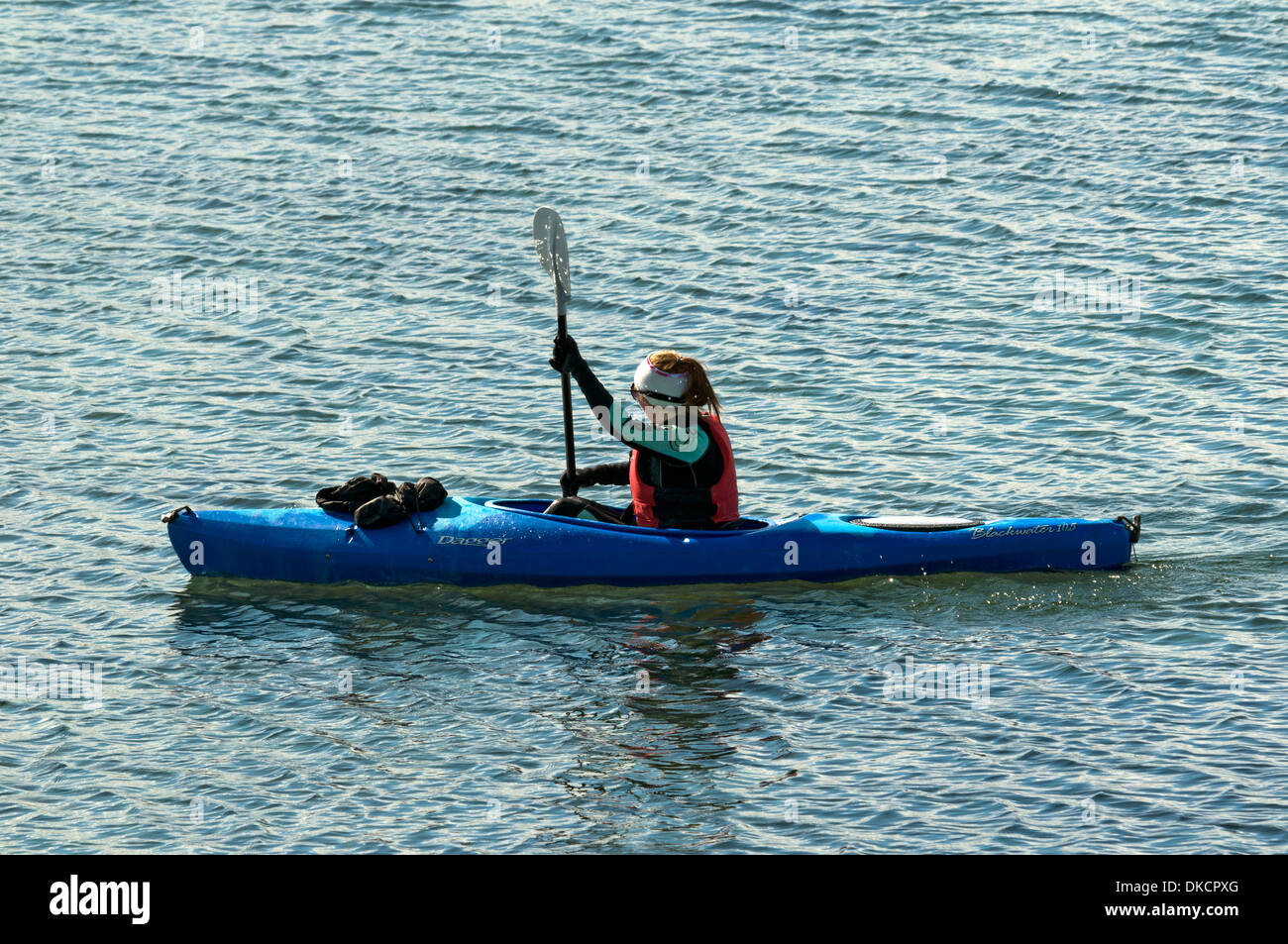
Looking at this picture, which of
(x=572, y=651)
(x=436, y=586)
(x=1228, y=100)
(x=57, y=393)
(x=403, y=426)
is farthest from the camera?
(x=1228, y=100)

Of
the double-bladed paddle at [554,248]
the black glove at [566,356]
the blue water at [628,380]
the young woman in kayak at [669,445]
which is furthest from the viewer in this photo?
the double-bladed paddle at [554,248]

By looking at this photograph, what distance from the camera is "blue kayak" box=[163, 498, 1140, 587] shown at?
989 cm

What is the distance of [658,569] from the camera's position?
9922 mm

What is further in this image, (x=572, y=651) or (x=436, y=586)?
(x=436, y=586)

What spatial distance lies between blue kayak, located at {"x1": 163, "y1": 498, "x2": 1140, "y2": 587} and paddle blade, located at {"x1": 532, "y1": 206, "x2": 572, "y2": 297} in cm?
147

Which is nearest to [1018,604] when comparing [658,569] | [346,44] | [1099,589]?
[1099,589]

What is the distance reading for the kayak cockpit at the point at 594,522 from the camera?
994 cm

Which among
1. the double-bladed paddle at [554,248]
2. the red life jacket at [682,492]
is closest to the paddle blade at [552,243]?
the double-bladed paddle at [554,248]

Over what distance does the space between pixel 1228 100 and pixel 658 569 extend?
10847mm

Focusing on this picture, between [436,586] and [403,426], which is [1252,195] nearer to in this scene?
[403,426]

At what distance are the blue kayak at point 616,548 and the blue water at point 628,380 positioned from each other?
0.13 meters

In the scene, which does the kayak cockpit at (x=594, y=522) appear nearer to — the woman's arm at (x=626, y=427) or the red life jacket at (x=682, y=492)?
the red life jacket at (x=682, y=492)

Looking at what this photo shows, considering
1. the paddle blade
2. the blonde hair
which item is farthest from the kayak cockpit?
the paddle blade

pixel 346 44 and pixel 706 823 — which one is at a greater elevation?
pixel 346 44
